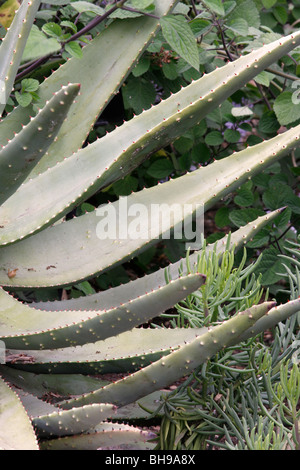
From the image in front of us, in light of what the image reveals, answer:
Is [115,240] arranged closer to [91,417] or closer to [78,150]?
[78,150]

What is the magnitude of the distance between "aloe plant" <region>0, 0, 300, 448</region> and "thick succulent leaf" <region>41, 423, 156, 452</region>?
0.02m

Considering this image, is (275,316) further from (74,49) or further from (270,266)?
(74,49)

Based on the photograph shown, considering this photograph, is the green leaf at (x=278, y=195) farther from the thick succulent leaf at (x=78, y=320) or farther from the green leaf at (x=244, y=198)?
the thick succulent leaf at (x=78, y=320)

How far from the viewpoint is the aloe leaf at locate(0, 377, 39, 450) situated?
4.41 ft

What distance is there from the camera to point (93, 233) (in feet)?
6.11

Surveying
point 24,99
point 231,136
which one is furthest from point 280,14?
point 24,99

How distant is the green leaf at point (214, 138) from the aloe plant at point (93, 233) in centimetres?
51

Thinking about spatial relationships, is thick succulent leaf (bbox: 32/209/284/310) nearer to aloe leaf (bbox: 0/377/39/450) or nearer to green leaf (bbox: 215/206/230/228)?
aloe leaf (bbox: 0/377/39/450)

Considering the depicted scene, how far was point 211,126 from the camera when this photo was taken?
8.54ft

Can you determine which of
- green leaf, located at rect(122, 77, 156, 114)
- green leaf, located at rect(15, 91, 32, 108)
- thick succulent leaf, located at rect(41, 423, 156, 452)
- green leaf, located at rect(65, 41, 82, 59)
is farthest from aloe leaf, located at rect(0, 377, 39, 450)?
green leaf, located at rect(122, 77, 156, 114)

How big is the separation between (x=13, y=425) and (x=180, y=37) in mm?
1178

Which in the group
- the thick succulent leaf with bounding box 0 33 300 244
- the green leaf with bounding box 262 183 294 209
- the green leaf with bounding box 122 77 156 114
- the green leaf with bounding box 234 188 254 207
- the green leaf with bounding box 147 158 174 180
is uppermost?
the thick succulent leaf with bounding box 0 33 300 244

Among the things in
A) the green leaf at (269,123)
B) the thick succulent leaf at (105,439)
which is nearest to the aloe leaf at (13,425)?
the thick succulent leaf at (105,439)
